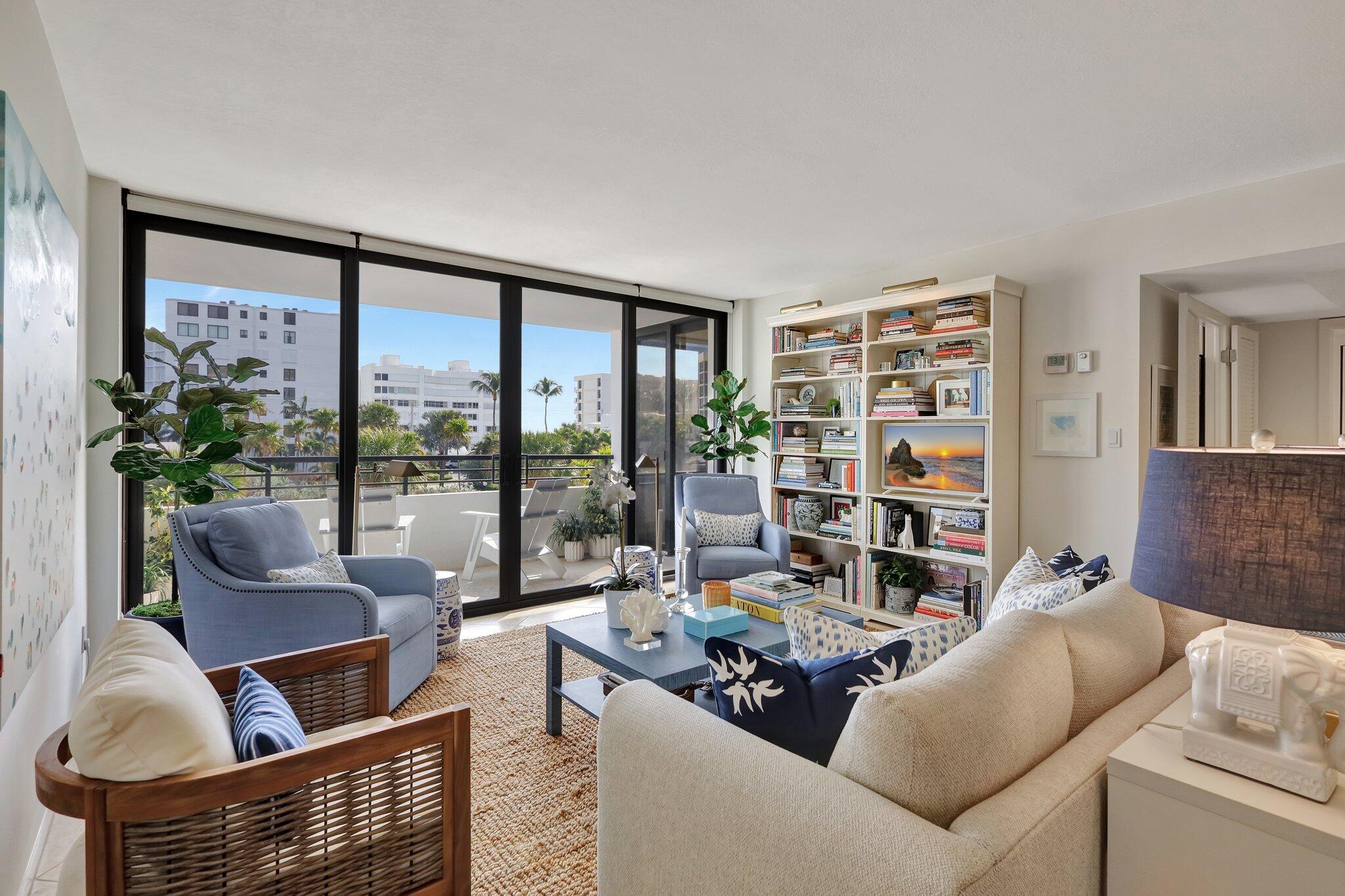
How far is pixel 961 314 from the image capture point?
3967 mm

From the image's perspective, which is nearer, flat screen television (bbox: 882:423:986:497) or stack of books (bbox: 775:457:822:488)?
flat screen television (bbox: 882:423:986:497)

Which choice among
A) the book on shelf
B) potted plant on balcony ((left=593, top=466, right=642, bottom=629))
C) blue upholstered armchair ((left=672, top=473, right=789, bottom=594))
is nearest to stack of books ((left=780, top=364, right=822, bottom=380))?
blue upholstered armchair ((left=672, top=473, right=789, bottom=594))

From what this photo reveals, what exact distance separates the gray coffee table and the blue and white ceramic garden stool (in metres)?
1.05

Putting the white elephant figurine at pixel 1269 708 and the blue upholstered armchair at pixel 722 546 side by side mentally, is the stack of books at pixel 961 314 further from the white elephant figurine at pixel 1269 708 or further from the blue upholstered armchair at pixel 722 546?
the white elephant figurine at pixel 1269 708

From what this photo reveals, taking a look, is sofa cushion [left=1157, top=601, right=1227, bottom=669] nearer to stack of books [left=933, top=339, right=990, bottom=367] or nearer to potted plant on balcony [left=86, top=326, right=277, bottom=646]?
stack of books [left=933, top=339, right=990, bottom=367]

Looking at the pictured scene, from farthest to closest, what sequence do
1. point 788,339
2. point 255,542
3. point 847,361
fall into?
1. point 788,339
2. point 847,361
3. point 255,542

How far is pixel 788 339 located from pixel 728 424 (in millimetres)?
822

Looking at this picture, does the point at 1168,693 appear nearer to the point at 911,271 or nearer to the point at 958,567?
the point at 958,567

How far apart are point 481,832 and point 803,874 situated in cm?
148

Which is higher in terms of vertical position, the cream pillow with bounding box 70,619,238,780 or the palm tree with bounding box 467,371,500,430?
the palm tree with bounding box 467,371,500,430

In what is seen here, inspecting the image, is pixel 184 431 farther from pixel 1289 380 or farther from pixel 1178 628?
pixel 1289 380

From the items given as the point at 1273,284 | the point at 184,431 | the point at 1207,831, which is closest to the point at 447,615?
the point at 184,431

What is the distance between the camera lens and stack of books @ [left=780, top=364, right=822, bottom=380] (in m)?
5.13

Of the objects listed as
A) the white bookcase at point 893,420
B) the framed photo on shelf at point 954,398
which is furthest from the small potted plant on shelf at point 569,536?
the framed photo on shelf at point 954,398
